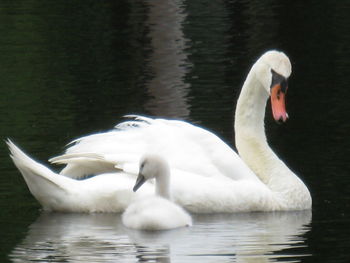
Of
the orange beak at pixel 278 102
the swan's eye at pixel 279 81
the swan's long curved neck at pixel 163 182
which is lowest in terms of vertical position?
the swan's long curved neck at pixel 163 182

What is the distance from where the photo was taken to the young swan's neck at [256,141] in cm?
1238

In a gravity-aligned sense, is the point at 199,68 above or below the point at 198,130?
above

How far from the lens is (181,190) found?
1173 cm

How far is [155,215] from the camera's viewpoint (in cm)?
1109

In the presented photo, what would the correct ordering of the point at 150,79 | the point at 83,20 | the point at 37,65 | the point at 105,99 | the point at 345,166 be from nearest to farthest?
the point at 345,166 < the point at 105,99 < the point at 150,79 < the point at 37,65 < the point at 83,20

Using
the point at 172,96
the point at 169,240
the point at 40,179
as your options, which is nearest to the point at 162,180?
the point at 169,240

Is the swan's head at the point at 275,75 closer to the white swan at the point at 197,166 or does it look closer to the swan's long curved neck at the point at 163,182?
the white swan at the point at 197,166

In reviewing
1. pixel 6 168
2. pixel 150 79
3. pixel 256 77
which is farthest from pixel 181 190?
pixel 150 79

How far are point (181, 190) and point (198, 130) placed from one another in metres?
0.65

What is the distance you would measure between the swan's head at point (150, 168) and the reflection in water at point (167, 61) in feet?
15.6

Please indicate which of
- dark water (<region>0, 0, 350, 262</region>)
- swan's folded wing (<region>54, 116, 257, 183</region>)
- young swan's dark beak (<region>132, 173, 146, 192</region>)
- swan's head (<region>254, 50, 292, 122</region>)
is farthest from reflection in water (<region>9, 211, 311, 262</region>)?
swan's head (<region>254, 50, 292, 122</region>)

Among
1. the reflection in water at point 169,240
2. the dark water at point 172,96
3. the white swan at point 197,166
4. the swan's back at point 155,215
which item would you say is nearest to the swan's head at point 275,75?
the white swan at point 197,166

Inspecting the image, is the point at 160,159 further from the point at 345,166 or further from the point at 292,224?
the point at 345,166

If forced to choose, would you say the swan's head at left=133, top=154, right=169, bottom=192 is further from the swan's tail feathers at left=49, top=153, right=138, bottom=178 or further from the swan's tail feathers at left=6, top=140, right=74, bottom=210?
the swan's tail feathers at left=6, top=140, right=74, bottom=210
